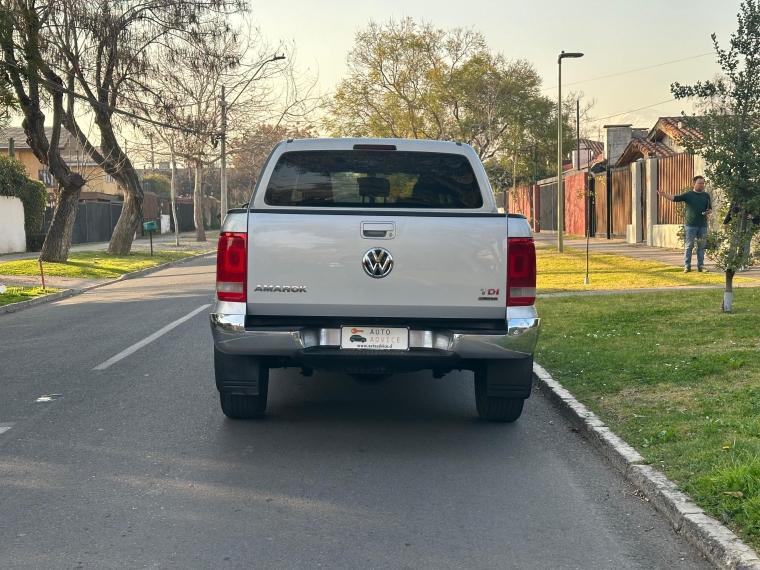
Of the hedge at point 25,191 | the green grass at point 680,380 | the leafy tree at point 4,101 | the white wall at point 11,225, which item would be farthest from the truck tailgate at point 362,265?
the hedge at point 25,191

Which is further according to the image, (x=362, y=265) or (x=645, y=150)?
(x=645, y=150)

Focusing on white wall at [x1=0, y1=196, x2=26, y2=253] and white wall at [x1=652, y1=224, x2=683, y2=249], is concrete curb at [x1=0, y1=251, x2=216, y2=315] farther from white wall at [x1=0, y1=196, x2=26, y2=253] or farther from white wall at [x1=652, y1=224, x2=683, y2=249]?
white wall at [x1=652, y1=224, x2=683, y2=249]

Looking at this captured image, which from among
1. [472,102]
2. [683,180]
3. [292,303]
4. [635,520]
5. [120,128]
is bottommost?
[635,520]

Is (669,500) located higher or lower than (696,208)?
lower

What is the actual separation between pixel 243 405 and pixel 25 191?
97.6ft

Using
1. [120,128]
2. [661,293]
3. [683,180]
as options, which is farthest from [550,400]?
[120,128]

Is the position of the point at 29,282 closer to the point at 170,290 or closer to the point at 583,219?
the point at 170,290

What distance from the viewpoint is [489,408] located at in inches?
267

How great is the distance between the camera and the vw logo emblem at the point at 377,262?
5.96 m

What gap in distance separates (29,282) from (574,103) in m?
59.4

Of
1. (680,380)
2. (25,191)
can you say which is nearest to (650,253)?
(680,380)

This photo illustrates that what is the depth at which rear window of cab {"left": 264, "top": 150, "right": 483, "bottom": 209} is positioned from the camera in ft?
23.0

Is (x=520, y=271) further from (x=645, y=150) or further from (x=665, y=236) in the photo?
(x=645, y=150)

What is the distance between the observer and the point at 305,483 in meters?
5.32
